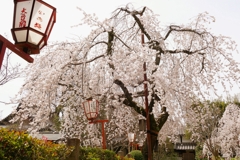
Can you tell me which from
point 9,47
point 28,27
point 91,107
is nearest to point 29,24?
point 28,27

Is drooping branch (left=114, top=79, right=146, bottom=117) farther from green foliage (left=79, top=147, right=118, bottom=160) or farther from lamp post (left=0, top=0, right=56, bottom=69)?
lamp post (left=0, top=0, right=56, bottom=69)

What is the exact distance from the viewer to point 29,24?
9.27 feet

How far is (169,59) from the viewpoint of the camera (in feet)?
26.7

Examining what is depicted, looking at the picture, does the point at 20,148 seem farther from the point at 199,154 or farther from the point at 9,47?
the point at 199,154

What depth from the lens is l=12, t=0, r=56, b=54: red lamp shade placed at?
2.84 m

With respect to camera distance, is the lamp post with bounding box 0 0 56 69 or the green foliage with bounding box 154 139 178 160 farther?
the green foliage with bounding box 154 139 178 160

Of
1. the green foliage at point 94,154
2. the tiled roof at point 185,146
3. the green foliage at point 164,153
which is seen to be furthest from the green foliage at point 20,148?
the tiled roof at point 185,146

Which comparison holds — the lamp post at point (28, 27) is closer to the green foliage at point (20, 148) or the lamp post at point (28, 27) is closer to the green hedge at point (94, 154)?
the green foliage at point (20, 148)

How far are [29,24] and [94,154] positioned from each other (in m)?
3.06

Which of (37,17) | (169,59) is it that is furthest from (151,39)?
(37,17)

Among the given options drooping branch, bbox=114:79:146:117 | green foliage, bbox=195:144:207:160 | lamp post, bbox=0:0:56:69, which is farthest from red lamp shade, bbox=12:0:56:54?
green foliage, bbox=195:144:207:160

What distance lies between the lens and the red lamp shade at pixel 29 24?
9.30ft

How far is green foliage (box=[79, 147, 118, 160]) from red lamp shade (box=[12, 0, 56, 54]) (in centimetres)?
248

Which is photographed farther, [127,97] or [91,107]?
[127,97]
